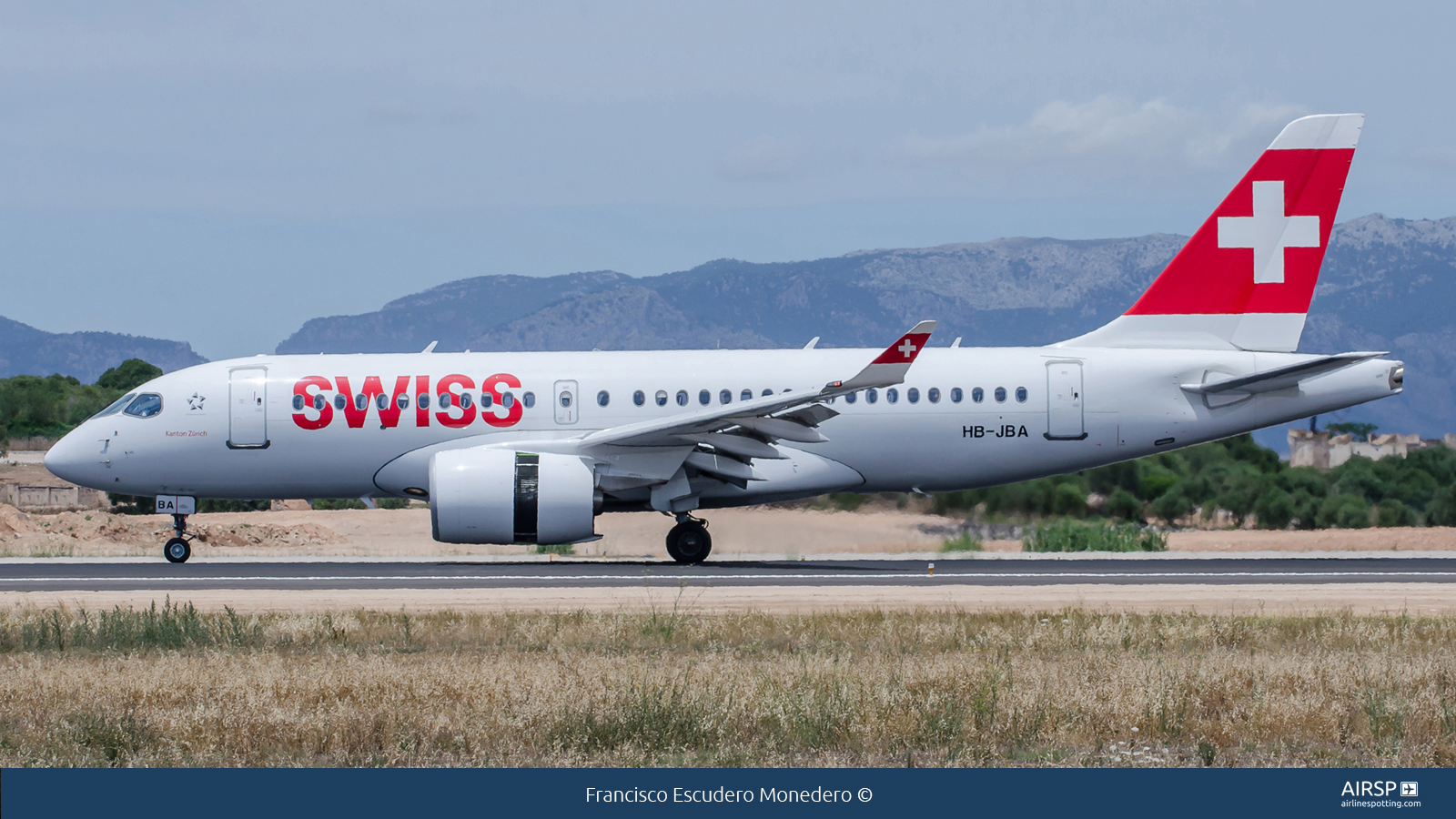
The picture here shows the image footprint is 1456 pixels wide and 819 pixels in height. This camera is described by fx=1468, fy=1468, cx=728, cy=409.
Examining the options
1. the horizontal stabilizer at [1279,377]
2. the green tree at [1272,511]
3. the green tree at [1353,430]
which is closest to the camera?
the horizontal stabilizer at [1279,377]

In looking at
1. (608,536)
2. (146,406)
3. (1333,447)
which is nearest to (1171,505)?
(608,536)

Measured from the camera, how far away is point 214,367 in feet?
80.9

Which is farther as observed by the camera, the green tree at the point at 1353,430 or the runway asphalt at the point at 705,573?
the green tree at the point at 1353,430

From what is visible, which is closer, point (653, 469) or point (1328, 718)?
point (1328, 718)

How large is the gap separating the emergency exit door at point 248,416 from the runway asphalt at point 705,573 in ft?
6.62

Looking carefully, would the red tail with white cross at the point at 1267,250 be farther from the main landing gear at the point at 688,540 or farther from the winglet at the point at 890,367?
the main landing gear at the point at 688,540

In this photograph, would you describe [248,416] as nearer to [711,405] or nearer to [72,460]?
[72,460]

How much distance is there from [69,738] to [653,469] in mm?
13212

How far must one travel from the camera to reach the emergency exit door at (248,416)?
939 inches

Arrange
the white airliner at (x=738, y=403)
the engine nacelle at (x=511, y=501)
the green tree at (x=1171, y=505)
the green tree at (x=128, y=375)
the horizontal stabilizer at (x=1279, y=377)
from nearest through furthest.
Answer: the engine nacelle at (x=511, y=501) → the horizontal stabilizer at (x=1279, y=377) → the white airliner at (x=738, y=403) → the green tree at (x=1171, y=505) → the green tree at (x=128, y=375)

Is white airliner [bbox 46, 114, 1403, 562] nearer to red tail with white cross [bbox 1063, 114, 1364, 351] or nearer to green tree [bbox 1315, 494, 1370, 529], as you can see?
red tail with white cross [bbox 1063, 114, 1364, 351]

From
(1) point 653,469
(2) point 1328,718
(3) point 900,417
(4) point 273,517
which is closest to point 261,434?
(1) point 653,469

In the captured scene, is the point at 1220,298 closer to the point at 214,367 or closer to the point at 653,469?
the point at 653,469

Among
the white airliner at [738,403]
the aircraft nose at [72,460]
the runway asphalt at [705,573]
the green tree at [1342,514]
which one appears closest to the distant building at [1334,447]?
the green tree at [1342,514]
